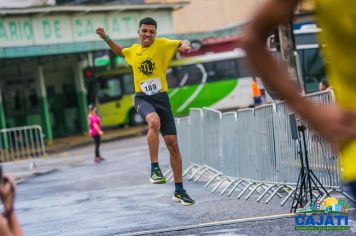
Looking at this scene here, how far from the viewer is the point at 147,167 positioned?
19516 millimetres

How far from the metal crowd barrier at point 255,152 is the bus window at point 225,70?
25.3 m

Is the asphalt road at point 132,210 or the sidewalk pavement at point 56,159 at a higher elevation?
the asphalt road at point 132,210

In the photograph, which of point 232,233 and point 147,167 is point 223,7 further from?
point 232,233

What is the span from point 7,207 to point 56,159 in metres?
24.3

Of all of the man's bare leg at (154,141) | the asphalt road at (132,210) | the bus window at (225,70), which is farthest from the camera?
the bus window at (225,70)

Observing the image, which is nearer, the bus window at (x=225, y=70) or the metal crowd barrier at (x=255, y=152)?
the metal crowd barrier at (x=255, y=152)

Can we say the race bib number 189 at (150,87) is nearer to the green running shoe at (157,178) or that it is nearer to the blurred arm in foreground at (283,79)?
the green running shoe at (157,178)

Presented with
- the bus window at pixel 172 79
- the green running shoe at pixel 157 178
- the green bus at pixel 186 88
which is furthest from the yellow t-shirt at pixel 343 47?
the bus window at pixel 172 79

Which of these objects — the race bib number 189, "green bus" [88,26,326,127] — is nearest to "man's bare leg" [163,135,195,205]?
the race bib number 189

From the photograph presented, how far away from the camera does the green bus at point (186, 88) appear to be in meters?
40.2

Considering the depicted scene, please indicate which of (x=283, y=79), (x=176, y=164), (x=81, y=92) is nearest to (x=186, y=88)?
(x=81, y=92)

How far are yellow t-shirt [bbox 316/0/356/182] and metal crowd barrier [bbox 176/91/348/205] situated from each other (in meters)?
4.96

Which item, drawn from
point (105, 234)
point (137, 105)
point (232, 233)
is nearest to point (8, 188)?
point (232, 233)

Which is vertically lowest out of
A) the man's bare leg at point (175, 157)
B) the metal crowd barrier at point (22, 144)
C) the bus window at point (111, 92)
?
the metal crowd barrier at point (22, 144)
